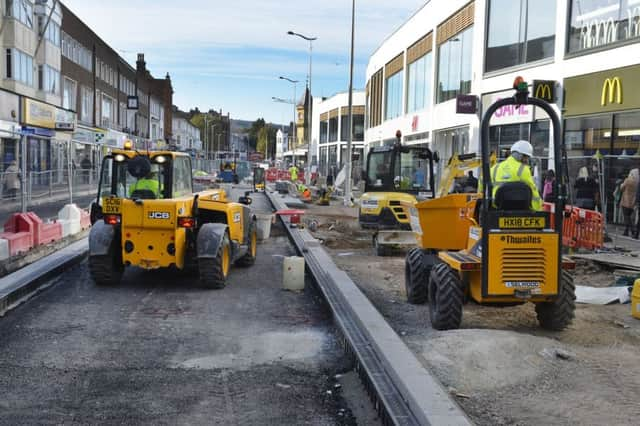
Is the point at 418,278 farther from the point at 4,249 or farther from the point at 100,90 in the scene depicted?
the point at 100,90

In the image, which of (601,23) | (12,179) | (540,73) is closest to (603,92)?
(601,23)

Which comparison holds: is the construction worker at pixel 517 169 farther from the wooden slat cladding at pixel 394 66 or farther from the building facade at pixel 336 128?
the building facade at pixel 336 128

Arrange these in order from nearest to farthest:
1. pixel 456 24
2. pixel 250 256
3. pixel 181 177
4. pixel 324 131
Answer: pixel 181 177 < pixel 250 256 < pixel 456 24 < pixel 324 131

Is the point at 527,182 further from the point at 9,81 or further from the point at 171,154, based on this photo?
the point at 9,81

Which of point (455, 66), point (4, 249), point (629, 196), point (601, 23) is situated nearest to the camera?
point (4, 249)

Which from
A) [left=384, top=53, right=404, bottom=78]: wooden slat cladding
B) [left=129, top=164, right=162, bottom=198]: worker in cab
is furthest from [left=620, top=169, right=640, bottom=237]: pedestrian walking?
Answer: [left=384, top=53, right=404, bottom=78]: wooden slat cladding

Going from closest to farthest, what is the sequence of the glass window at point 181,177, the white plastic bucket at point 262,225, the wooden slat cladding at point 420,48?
1. the glass window at point 181,177
2. the white plastic bucket at point 262,225
3. the wooden slat cladding at point 420,48

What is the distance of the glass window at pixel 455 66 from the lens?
93.7 feet

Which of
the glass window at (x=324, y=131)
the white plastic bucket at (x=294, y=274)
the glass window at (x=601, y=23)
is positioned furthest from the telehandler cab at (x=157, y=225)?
the glass window at (x=324, y=131)

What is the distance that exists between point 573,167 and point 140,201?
39.3 feet

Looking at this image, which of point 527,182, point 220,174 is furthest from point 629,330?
point 220,174

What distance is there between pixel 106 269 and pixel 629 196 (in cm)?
1195

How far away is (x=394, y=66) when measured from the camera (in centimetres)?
4553

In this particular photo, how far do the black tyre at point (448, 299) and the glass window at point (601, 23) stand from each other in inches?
509
